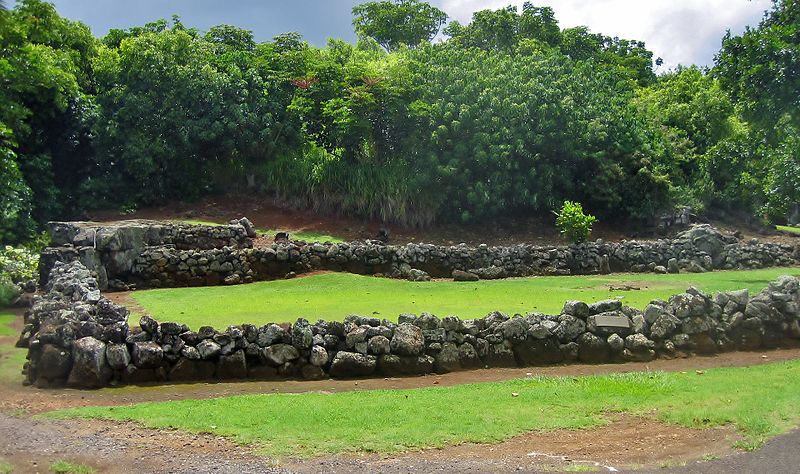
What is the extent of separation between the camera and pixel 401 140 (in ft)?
98.3

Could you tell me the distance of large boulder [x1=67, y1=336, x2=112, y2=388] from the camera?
1010 cm

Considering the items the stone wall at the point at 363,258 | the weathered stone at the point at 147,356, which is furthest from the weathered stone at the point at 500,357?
the stone wall at the point at 363,258

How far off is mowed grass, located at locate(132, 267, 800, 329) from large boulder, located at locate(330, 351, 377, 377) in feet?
9.59

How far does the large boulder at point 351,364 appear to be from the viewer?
10.5 metres

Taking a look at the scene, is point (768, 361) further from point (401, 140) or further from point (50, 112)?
point (50, 112)

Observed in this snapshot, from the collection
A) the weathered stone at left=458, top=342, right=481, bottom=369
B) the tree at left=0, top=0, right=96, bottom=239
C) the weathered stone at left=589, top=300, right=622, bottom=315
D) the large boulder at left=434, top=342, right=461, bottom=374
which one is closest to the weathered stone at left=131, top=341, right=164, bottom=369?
the large boulder at left=434, top=342, right=461, bottom=374

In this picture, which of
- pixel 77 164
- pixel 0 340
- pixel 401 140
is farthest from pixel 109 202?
pixel 0 340

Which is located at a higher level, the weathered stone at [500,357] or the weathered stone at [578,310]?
the weathered stone at [578,310]

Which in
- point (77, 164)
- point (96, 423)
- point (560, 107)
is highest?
point (560, 107)

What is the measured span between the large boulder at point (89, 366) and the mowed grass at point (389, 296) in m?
2.91

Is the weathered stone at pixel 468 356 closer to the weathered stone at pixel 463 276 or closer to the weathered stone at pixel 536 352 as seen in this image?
the weathered stone at pixel 536 352

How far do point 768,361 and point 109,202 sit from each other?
2524cm

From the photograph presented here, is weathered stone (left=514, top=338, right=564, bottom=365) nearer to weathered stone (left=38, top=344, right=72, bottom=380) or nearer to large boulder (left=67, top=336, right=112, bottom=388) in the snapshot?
large boulder (left=67, top=336, right=112, bottom=388)

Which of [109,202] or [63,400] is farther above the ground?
[109,202]
